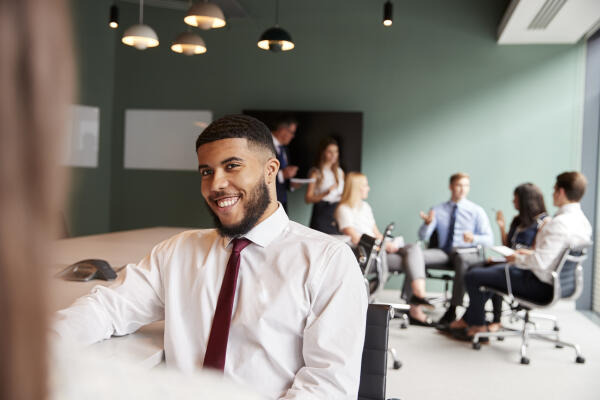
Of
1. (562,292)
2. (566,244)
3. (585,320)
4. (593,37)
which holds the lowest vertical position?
(585,320)

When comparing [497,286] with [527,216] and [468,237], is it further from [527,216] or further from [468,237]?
[468,237]

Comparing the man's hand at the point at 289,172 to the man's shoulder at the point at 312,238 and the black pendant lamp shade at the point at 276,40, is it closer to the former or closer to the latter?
the black pendant lamp shade at the point at 276,40

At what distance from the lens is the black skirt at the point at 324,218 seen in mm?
5430

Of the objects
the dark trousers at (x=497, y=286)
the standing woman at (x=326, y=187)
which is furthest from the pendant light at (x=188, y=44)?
the dark trousers at (x=497, y=286)

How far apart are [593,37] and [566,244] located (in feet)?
10.1

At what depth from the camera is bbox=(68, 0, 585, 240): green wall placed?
594 centimetres

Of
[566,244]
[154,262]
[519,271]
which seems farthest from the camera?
[519,271]

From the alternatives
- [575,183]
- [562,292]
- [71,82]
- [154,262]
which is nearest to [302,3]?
[575,183]

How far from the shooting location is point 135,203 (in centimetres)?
698

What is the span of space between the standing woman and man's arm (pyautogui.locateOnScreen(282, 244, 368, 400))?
4.02 m

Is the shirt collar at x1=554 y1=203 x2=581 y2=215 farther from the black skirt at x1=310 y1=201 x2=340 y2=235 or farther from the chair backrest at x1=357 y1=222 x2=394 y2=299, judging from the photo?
the black skirt at x1=310 y1=201 x2=340 y2=235

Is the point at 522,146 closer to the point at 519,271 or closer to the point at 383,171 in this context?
the point at 383,171

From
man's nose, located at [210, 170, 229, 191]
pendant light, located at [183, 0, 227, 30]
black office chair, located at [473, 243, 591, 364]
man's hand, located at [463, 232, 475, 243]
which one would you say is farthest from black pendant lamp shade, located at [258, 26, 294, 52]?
man's nose, located at [210, 170, 229, 191]

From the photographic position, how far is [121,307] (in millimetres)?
1492
